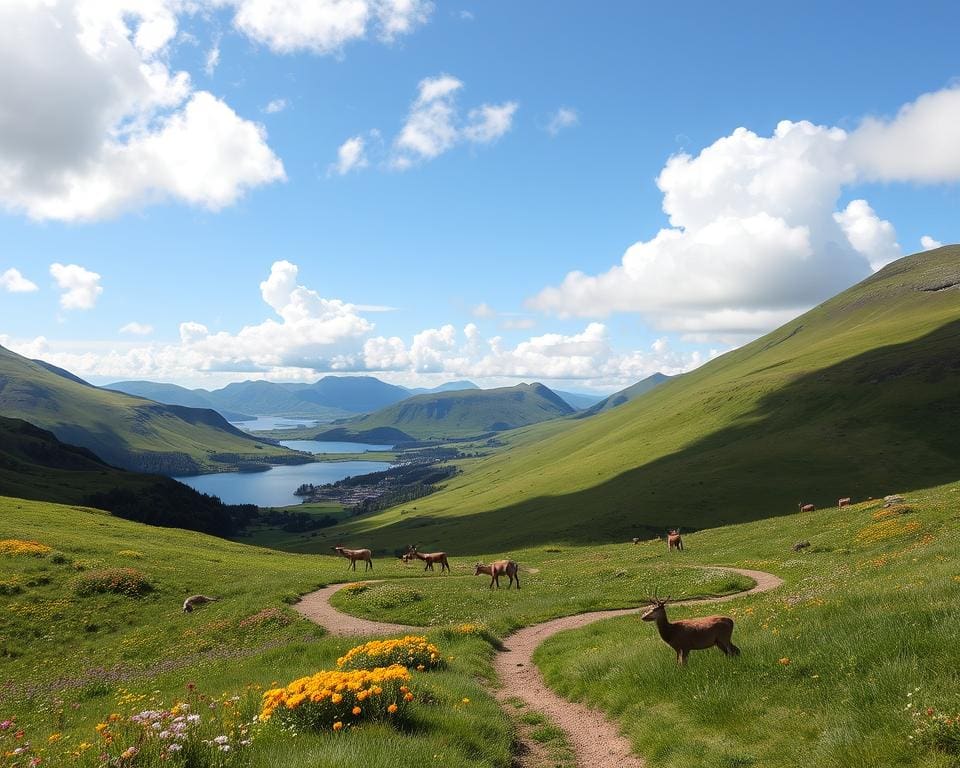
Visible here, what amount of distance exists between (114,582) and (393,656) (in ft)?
92.0

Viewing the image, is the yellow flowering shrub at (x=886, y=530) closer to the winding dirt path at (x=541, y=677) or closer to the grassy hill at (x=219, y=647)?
the winding dirt path at (x=541, y=677)

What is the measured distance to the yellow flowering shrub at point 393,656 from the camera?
14.0 m

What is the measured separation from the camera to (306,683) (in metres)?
10.1

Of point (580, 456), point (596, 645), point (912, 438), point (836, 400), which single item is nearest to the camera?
point (596, 645)

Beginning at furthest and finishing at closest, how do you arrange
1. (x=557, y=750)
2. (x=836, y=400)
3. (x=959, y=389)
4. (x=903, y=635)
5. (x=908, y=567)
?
(x=836, y=400) < (x=959, y=389) < (x=908, y=567) < (x=557, y=750) < (x=903, y=635)

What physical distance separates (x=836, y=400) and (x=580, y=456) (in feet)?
280

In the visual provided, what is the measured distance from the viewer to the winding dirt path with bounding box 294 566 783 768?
37.4ft

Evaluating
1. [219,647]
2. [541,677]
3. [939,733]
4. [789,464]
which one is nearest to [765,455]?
[789,464]

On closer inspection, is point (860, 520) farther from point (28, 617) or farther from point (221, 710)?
point (28, 617)

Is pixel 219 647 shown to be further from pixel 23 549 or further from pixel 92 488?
pixel 92 488

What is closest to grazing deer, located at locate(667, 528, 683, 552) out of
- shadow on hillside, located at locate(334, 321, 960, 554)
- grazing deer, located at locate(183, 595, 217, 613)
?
shadow on hillside, located at locate(334, 321, 960, 554)

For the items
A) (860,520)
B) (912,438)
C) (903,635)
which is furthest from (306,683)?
(912,438)

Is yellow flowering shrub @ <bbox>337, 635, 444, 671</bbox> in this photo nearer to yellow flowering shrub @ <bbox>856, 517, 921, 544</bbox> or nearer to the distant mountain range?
yellow flowering shrub @ <bbox>856, 517, 921, 544</bbox>

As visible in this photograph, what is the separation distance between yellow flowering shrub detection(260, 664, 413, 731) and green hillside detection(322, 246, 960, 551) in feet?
Result: 244
